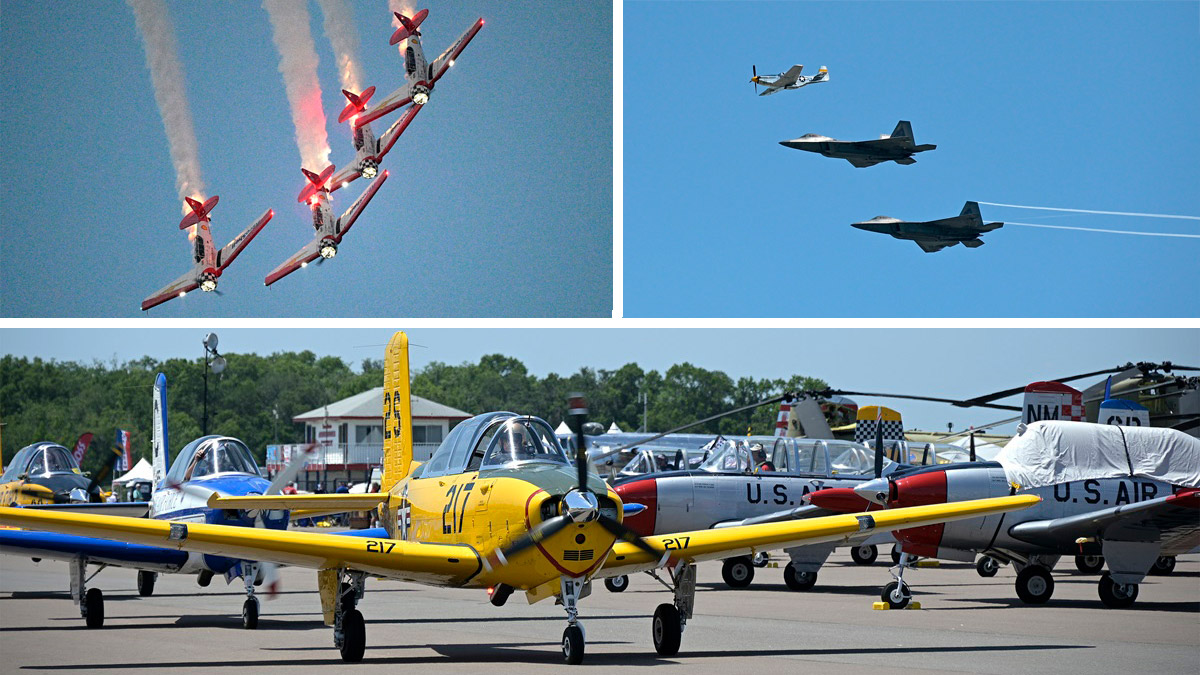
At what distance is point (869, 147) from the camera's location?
40.4 metres

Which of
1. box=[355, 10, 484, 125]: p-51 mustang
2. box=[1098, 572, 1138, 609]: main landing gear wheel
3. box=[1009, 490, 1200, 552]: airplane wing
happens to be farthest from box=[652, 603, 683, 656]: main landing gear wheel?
box=[355, 10, 484, 125]: p-51 mustang

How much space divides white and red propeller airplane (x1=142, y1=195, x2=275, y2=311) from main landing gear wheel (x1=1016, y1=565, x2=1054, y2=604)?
25.9 metres

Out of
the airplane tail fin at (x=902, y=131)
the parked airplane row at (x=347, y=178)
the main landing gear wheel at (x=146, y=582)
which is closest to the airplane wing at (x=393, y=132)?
the parked airplane row at (x=347, y=178)

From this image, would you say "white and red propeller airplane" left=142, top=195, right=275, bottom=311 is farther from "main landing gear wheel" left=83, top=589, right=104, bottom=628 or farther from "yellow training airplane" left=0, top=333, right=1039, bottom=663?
"yellow training airplane" left=0, top=333, right=1039, bottom=663

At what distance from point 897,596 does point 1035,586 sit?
2263 mm

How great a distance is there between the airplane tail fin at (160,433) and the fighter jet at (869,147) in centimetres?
2392

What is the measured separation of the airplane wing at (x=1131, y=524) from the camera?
17219 millimetres

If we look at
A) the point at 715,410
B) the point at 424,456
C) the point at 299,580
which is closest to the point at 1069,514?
the point at 299,580

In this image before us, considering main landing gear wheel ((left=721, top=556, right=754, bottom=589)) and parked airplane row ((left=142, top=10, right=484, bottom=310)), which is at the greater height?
parked airplane row ((left=142, top=10, right=484, bottom=310))

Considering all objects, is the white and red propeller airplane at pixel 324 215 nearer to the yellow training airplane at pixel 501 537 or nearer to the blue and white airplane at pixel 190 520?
the blue and white airplane at pixel 190 520

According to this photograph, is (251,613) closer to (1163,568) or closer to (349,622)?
(349,622)

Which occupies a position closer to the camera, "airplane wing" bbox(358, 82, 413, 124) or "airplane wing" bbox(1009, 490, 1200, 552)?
"airplane wing" bbox(1009, 490, 1200, 552)

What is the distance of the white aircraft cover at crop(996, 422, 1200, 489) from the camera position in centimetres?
1895

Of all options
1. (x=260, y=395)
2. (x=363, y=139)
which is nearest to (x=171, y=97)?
(x=363, y=139)
